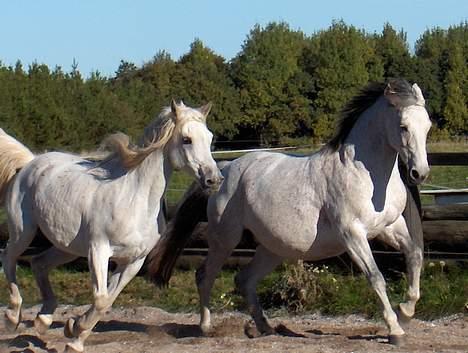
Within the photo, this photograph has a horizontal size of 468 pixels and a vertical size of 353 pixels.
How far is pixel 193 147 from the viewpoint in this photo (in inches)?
253

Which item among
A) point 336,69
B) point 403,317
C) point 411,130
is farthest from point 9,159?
point 336,69

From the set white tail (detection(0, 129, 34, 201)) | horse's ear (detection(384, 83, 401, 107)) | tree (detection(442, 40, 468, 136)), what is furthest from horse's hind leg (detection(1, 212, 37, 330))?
tree (detection(442, 40, 468, 136))

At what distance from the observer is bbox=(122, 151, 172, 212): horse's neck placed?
6625mm

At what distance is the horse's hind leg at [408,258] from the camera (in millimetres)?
7207

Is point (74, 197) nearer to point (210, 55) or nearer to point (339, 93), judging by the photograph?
point (339, 93)

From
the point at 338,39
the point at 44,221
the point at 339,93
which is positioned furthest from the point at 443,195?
the point at 338,39

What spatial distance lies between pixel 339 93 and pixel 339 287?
45.4m

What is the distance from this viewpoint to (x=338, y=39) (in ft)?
188

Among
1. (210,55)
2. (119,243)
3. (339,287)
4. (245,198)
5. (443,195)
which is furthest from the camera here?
(210,55)

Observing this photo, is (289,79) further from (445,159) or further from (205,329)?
(205,329)

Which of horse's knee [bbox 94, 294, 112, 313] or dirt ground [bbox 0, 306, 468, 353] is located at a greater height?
horse's knee [bbox 94, 294, 112, 313]

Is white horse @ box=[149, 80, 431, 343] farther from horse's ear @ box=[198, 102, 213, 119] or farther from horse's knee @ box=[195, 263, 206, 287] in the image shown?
horse's ear @ box=[198, 102, 213, 119]

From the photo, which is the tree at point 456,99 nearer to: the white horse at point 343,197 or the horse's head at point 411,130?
the white horse at point 343,197

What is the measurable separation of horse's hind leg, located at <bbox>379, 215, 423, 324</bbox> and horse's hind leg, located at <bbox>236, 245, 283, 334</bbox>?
113cm
